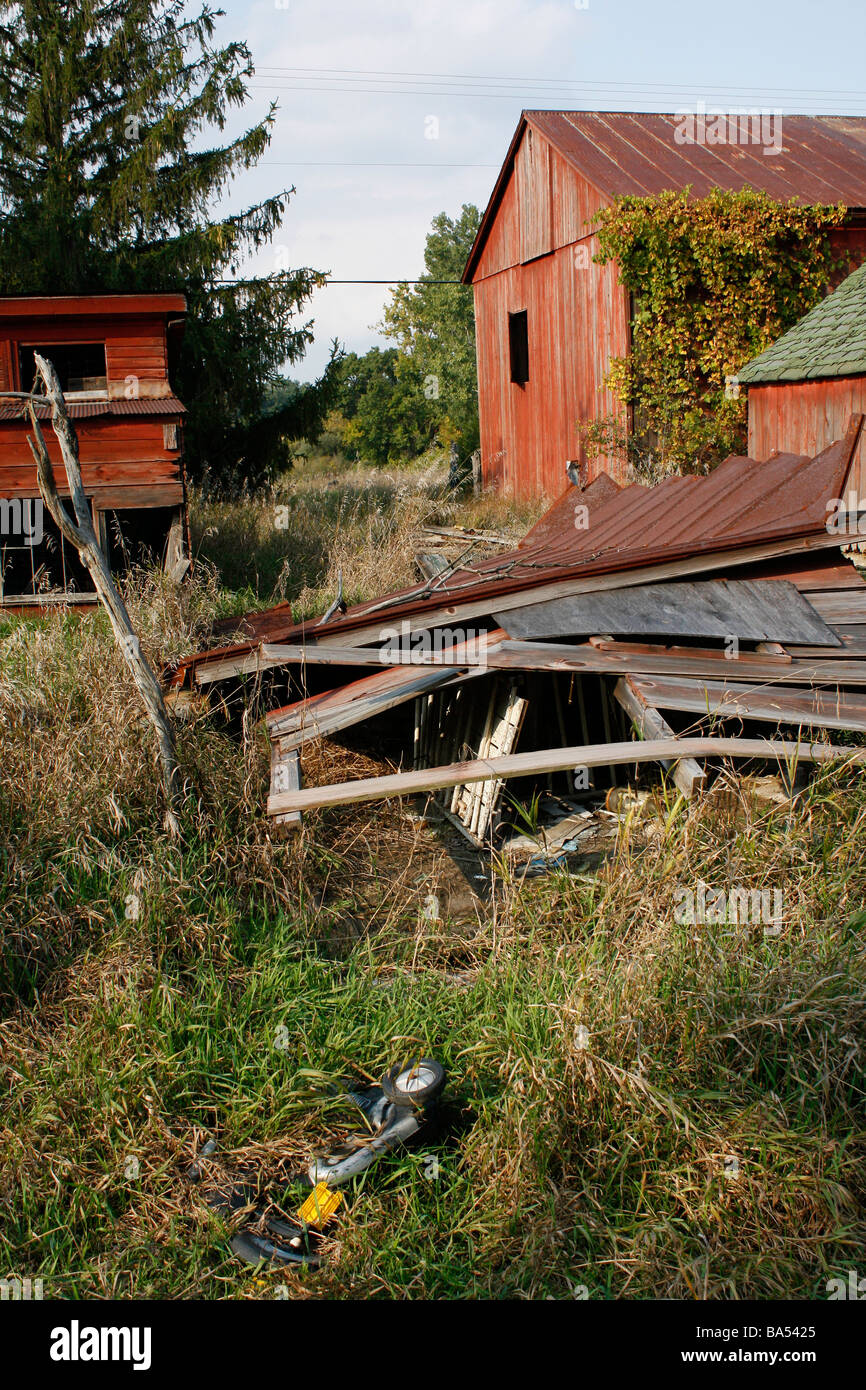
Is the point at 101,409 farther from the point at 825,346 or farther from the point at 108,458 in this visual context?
the point at 825,346

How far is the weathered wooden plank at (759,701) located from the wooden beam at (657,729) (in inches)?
1.3

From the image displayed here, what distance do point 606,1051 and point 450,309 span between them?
1667 inches

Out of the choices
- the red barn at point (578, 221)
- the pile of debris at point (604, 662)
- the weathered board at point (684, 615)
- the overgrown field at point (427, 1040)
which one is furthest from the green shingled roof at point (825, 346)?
the overgrown field at point (427, 1040)

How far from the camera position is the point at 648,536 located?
6.98 metres

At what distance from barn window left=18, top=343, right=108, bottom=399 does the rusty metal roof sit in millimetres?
7160

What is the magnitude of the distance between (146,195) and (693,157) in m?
8.24

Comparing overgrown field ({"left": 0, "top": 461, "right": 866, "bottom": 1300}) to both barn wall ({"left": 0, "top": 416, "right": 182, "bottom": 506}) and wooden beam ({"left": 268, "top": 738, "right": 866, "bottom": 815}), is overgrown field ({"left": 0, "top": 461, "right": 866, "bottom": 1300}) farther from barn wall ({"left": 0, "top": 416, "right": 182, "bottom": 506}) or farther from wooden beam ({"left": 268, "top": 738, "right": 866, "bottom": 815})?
barn wall ({"left": 0, "top": 416, "right": 182, "bottom": 506})

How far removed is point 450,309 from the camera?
42.2 meters

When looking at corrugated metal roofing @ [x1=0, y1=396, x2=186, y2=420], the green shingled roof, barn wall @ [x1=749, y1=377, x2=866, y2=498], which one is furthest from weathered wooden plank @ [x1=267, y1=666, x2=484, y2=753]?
the green shingled roof

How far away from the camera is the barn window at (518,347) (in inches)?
718

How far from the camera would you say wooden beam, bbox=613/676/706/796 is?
4379 millimetres
